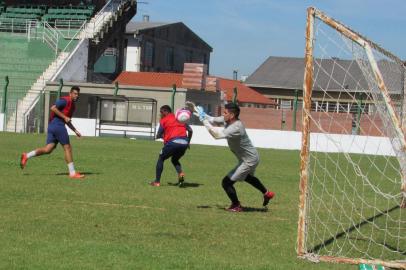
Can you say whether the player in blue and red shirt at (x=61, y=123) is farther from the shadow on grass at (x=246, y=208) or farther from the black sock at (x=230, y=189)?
the black sock at (x=230, y=189)

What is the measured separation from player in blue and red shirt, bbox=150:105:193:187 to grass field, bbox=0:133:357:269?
0.37 meters

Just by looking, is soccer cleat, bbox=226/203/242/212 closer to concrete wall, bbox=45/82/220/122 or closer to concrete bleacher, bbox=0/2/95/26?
concrete wall, bbox=45/82/220/122

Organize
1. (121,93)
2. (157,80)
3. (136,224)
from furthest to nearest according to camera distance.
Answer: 1. (157,80)
2. (121,93)
3. (136,224)

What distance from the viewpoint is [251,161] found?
11.2 meters

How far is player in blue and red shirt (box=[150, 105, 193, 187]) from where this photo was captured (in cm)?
1454

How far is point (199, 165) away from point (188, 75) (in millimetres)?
25447

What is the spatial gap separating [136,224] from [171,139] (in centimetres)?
526

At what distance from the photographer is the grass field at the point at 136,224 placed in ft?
24.0

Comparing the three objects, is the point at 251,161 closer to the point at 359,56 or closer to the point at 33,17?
the point at 359,56

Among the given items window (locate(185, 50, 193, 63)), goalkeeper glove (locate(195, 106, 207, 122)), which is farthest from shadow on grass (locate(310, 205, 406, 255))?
window (locate(185, 50, 193, 63))

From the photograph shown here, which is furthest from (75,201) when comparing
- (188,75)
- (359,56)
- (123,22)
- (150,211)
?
(123,22)

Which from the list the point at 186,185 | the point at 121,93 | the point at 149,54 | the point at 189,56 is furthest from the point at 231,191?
the point at 189,56

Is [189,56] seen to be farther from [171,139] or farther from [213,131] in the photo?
[213,131]

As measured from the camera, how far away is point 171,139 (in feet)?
47.8
